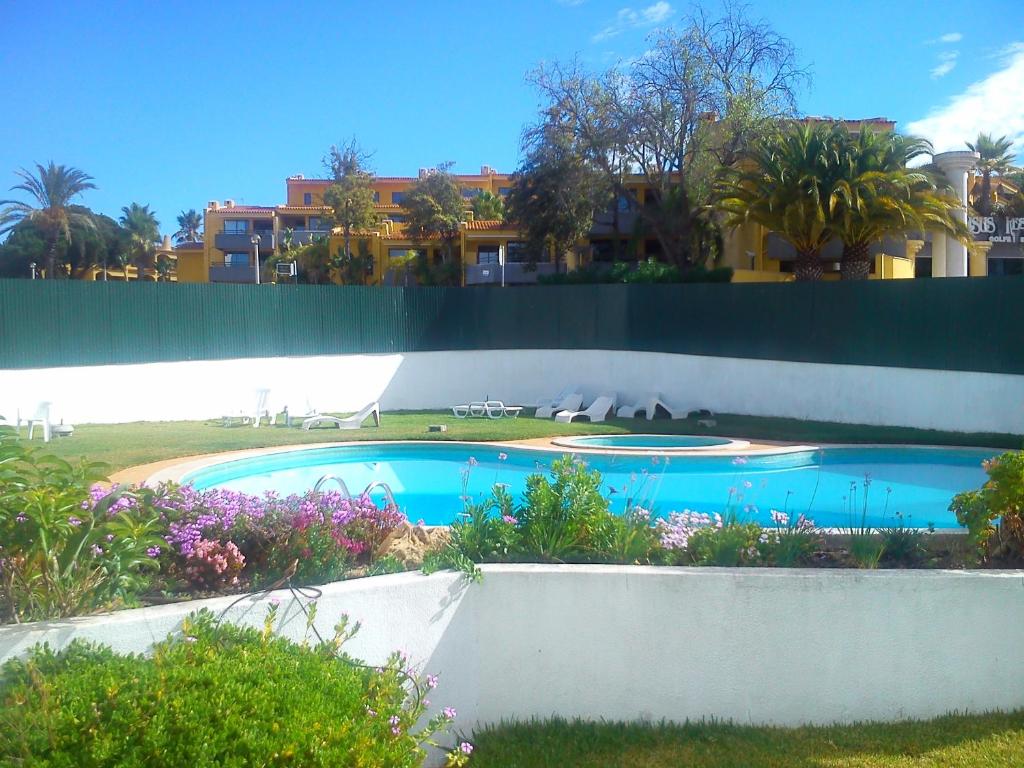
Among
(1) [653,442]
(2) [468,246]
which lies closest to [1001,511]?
(1) [653,442]

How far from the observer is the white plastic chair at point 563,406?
65.6 ft

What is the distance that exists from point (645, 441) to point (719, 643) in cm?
1245

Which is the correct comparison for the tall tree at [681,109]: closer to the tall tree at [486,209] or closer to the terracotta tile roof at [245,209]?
the tall tree at [486,209]

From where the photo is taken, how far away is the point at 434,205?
146ft

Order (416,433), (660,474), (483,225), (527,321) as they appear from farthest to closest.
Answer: (483,225)
(527,321)
(416,433)
(660,474)

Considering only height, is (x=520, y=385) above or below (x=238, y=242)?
below

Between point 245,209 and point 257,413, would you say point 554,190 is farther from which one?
point 245,209

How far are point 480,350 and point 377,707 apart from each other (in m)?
19.8

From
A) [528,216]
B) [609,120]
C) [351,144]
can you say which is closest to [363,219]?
[351,144]

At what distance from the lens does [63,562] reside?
387cm

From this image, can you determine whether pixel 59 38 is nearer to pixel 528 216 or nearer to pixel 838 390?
pixel 838 390

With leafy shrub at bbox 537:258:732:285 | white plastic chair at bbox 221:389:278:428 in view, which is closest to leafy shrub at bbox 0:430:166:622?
white plastic chair at bbox 221:389:278:428

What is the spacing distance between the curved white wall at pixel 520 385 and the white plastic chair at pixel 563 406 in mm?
1445

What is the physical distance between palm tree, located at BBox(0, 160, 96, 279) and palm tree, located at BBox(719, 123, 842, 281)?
35.4 m
